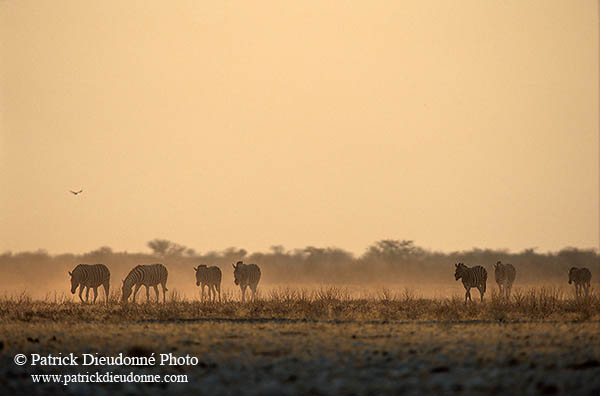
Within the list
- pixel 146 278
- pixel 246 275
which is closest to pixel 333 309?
pixel 146 278

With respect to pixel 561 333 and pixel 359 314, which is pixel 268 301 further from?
pixel 561 333

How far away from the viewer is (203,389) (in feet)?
45.1

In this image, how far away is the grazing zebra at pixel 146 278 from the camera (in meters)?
41.1

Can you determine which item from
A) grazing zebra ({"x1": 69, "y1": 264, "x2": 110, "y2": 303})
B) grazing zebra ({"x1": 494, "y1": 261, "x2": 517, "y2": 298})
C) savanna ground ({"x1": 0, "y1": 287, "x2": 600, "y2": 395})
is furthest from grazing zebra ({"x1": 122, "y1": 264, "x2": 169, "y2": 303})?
grazing zebra ({"x1": 494, "y1": 261, "x2": 517, "y2": 298})

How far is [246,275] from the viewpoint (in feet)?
149

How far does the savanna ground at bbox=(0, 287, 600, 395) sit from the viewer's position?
14.0 metres

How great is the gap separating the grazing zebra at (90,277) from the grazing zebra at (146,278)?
1.68m

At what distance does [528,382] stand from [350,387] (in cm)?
265

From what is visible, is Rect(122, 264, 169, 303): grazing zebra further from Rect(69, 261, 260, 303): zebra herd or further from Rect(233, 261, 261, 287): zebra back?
Rect(233, 261, 261, 287): zebra back

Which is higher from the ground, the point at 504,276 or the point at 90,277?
the point at 90,277

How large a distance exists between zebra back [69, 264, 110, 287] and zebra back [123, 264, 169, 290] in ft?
6.45

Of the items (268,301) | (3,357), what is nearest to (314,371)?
(3,357)

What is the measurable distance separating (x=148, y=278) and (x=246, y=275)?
5317 mm

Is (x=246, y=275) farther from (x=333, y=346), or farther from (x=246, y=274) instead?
(x=333, y=346)
